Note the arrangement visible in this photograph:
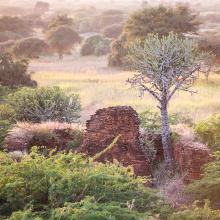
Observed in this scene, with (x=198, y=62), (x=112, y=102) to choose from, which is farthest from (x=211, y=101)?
(x=198, y=62)

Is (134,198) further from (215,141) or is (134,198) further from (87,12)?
(87,12)

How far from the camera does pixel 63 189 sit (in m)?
7.38

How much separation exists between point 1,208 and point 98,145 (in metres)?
6.85

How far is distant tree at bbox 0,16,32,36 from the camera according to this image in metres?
56.7

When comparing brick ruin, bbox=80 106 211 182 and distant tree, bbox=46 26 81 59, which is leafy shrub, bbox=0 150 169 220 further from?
distant tree, bbox=46 26 81 59

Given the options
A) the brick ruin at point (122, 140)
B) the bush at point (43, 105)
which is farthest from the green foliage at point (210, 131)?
the bush at point (43, 105)

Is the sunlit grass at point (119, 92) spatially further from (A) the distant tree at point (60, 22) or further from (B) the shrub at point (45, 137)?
(A) the distant tree at point (60, 22)

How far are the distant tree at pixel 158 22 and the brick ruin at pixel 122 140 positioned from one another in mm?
23457

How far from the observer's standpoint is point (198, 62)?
16.5 m

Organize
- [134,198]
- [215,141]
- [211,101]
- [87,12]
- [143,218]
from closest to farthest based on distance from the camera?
[143,218], [134,198], [215,141], [211,101], [87,12]

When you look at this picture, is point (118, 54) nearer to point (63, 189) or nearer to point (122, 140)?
point (122, 140)

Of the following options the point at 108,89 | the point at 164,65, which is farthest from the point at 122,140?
the point at 108,89

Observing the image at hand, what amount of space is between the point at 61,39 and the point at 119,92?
838 inches

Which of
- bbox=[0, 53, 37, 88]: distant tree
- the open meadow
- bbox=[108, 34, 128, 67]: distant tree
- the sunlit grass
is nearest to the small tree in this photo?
the open meadow
